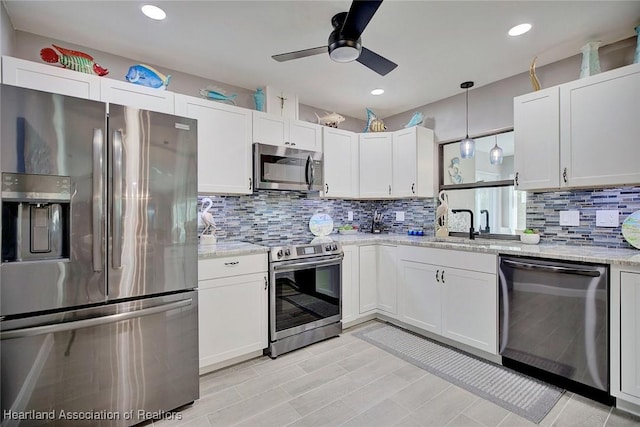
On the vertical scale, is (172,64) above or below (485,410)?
above

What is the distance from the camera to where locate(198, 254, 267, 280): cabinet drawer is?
2168 millimetres

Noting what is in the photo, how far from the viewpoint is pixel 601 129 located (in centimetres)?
211

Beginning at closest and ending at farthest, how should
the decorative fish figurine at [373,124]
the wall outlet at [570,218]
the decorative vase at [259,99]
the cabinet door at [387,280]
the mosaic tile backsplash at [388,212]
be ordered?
the mosaic tile backsplash at [388,212], the wall outlet at [570,218], the decorative vase at [259,99], the cabinet door at [387,280], the decorative fish figurine at [373,124]

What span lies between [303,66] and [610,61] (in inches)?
98.3

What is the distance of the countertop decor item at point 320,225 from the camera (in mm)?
3467

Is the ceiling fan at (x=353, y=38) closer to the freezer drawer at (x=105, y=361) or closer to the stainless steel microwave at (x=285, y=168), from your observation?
the stainless steel microwave at (x=285, y=168)

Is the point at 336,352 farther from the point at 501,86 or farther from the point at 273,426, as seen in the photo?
the point at 501,86

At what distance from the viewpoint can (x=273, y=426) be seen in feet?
5.57

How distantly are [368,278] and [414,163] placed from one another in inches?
55.9

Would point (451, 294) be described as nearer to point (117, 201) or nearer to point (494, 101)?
point (494, 101)

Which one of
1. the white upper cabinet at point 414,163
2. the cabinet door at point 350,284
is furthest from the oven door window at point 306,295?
the white upper cabinet at point 414,163

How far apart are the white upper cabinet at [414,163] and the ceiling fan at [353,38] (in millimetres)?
1389

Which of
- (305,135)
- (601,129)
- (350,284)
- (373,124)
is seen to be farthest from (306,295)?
(601,129)

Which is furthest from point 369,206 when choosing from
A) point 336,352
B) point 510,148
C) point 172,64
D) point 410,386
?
point 172,64
